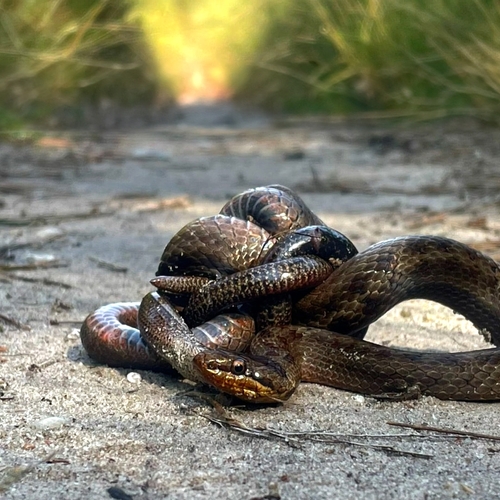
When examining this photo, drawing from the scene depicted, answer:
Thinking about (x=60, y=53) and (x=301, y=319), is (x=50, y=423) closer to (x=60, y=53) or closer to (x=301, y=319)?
(x=301, y=319)

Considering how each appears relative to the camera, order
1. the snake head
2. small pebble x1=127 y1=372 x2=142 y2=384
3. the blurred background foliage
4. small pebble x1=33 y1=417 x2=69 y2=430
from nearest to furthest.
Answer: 1. small pebble x1=33 y1=417 x2=69 y2=430
2. the snake head
3. small pebble x1=127 y1=372 x2=142 y2=384
4. the blurred background foliage

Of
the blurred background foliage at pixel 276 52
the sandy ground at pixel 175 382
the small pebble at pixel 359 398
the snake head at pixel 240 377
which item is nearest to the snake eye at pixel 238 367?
the snake head at pixel 240 377

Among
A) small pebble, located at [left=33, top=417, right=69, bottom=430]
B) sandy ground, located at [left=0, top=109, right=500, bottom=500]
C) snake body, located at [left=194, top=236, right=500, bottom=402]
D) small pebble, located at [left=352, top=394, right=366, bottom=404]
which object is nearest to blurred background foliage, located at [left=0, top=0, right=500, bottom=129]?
sandy ground, located at [left=0, top=109, right=500, bottom=500]

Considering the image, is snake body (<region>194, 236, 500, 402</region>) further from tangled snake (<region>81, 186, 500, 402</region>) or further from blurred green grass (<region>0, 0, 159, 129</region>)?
blurred green grass (<region>0, 0, 159, 129</region>)

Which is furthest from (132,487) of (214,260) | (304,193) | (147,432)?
(304,193)

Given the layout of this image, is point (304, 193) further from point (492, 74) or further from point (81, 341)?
point (81, 341)

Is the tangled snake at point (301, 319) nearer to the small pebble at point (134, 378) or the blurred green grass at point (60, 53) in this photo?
the small pebble at point (134, 378)
